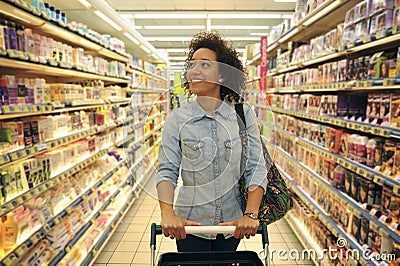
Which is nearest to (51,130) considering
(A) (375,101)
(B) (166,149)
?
(B) (166,149)

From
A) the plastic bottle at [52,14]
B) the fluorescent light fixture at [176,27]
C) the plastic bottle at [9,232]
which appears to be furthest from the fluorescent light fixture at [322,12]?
the fluorescent light fixture at [176,27]

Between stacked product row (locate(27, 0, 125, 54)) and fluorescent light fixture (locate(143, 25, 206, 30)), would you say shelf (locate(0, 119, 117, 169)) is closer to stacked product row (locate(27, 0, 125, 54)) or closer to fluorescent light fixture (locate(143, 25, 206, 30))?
stacked product row (locate(27, 0, 125, 54))

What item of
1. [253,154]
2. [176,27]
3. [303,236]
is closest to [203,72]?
[253,154]

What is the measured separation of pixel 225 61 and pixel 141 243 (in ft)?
9.95

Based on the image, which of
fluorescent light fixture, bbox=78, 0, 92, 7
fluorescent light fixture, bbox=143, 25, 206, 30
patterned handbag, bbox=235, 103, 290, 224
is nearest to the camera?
patterned handbag, bbox=235, 103, 290, 224

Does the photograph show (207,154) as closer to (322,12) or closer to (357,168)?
(357,168)

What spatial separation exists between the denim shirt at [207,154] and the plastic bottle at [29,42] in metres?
1.44

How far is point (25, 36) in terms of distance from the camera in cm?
233

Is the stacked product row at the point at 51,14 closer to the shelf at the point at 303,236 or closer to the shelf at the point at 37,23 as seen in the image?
the shelf at the point at 37,23

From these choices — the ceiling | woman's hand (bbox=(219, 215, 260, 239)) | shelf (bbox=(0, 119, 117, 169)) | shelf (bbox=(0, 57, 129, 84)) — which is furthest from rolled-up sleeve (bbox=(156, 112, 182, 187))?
the ceiling

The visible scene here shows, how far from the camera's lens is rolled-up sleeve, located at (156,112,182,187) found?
1.54 m

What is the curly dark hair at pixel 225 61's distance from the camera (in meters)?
1.59

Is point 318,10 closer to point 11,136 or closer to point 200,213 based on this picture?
point 200,213

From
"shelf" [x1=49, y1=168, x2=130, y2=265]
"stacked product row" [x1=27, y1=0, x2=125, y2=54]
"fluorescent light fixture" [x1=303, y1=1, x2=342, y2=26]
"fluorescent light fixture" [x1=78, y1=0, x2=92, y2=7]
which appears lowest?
"shelf" [x1=49, y1=168, x2=130, y2=265]
